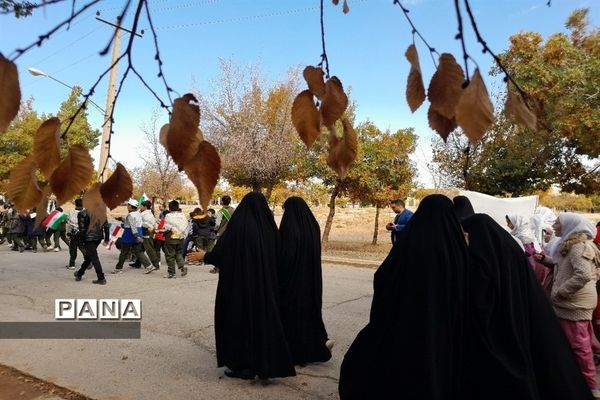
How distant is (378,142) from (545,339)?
1404 centimetres

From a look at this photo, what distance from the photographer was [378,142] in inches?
637

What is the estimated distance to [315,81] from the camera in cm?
139

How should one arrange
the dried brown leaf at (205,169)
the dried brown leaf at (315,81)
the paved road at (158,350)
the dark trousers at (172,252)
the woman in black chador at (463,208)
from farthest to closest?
the dark trousers at (172,252), the woman in black chador at (463,208), the paved road at (158,350), the dried brown leaf at (315,81), the dried brown leaf at (205,169)

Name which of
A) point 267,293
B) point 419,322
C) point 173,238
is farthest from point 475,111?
point 173,238

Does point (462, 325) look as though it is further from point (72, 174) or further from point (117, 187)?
point (72, 174)

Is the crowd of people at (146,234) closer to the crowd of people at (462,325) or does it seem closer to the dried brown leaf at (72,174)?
the crowd of people at (462,325)

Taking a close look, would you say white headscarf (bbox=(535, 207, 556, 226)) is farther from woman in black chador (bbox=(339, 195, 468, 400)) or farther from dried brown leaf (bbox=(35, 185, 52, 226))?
dried brown leaf (bbox=(35, 185, 52, 226))

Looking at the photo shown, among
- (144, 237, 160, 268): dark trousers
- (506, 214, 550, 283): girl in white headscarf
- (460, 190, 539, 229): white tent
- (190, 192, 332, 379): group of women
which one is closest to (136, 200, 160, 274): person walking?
(144, 237, 160, 268): dark trousers

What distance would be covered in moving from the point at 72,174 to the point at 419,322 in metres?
2.01

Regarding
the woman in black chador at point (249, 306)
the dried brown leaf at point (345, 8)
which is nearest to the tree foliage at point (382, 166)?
the woman in black chador at point (249, 306)

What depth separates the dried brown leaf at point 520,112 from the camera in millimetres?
1055

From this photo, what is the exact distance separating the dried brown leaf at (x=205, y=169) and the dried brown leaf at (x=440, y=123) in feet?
1.89

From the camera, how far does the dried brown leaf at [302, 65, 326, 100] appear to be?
4.50ft

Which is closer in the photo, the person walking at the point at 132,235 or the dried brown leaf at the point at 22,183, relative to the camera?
the dried brown leaf at the point at 22,183
